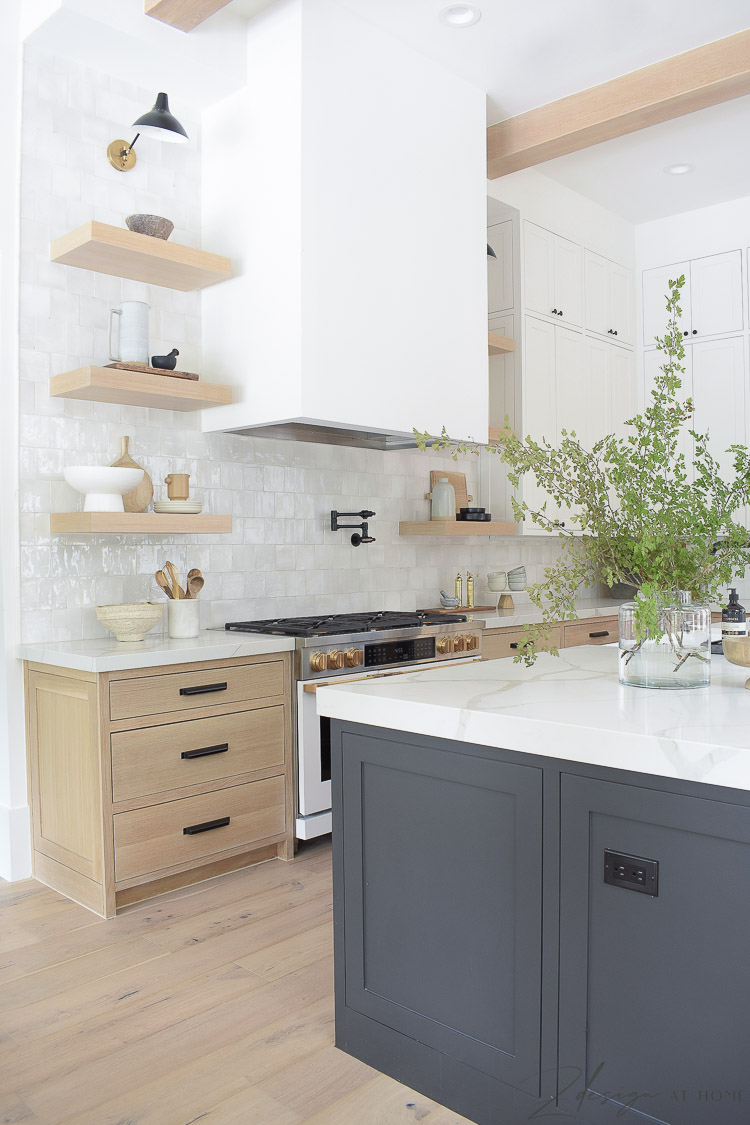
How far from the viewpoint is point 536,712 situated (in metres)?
1.69

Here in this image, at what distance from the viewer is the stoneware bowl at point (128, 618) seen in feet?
10.5

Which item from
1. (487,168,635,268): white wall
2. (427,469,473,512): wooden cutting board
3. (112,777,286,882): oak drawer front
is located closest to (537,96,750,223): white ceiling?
(487,168,635,268): white wall

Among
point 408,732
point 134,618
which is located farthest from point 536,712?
point 134,618

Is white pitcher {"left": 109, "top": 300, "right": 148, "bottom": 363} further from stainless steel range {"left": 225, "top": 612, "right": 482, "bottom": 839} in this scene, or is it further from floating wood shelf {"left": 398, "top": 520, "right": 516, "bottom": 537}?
floating wood shelf {"left": 398, "top": 520, "right": 516, "bottom": 537}

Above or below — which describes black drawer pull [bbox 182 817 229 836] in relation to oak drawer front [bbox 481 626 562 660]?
below

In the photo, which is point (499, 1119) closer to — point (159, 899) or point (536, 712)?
point (536, 712)

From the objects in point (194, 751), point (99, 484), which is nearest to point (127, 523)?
point (99, 484)

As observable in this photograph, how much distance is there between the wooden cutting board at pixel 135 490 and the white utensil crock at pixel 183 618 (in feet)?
1.32

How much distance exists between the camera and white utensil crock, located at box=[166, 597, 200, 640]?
11.2 feet

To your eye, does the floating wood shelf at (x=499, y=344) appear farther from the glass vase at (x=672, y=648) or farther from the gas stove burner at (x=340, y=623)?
the glass vase at (x=672, y=648)

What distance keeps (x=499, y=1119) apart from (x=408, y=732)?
0.77 meters

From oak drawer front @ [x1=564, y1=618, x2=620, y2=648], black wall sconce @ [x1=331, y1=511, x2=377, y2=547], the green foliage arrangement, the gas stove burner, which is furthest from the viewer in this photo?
oak drawer front @ [x1=564, y1=618, x2=620, y2=648]

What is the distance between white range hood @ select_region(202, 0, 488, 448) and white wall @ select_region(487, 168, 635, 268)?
813 millimetres

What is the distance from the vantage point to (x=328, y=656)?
11.4 feet
